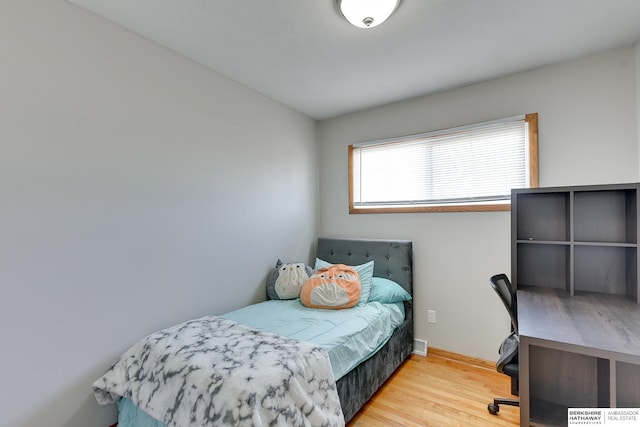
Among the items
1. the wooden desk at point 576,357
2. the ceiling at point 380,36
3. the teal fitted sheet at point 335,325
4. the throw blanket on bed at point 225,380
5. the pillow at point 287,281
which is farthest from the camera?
the pillow at point 287,281

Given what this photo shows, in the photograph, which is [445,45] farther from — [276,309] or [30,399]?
[30,399]

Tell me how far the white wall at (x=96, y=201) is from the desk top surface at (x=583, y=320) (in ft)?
6.89

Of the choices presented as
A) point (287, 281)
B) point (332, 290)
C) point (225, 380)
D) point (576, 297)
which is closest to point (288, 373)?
point (225, 380)

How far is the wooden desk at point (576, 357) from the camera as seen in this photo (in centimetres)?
104

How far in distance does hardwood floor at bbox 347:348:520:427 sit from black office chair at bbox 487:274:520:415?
86 millimetres

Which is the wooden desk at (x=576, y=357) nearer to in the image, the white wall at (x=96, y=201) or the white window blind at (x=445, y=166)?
the white window blind at (x=445, y=166)

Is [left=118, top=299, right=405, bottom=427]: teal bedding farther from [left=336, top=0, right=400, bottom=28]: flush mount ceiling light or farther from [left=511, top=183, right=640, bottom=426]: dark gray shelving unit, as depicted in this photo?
[left=336, top=0, right=400, bottom=28]: flush mount ceiling light

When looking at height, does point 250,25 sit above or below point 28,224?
above

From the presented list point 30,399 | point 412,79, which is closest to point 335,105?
point 412,79

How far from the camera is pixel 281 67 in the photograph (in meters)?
2.32

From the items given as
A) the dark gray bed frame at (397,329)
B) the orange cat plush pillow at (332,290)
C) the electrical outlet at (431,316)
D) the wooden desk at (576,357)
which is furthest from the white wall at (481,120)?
the wooden desk at (576,357)

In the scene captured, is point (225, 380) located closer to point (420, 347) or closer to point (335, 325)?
point (335, 325)

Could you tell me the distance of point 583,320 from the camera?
4.27ft

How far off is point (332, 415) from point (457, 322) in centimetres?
167
